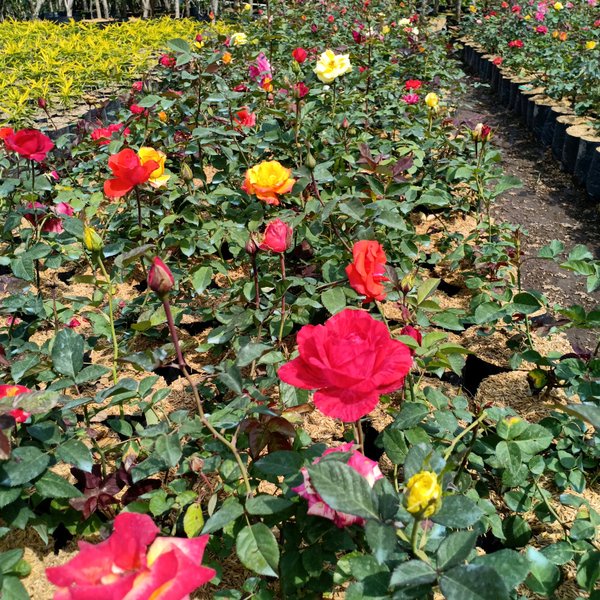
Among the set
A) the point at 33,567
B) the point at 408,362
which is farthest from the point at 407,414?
the point at 33,567

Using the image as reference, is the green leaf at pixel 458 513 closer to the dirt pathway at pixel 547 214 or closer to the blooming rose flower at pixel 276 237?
the blooming rose flower at pixel 276 237

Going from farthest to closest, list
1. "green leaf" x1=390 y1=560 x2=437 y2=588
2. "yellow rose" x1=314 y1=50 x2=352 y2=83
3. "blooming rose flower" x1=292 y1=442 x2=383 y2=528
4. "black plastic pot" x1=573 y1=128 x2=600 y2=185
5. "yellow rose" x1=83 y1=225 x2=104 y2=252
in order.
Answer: "black plastic pot" x1=573 y1=128 x2=600 y2=185
"yellow rose" x1=314 y1=50 x2=352 y2=83
"yellow rose" x1=83 y1=225 x2=104 y2=252
"blooming rose flower" x1=292 y1=442 x2=383 y2=528
"green leaf" x1=390 y1=560 x2=437 y2=588

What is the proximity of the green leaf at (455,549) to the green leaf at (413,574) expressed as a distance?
15 millimetres

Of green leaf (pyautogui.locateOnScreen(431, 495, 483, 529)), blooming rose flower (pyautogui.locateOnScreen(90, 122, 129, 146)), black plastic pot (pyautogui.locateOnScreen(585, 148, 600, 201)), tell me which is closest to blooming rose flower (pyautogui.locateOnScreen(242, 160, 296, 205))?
green leaf (pyautogui.locateOnScreen(431, 495, 483, 529))

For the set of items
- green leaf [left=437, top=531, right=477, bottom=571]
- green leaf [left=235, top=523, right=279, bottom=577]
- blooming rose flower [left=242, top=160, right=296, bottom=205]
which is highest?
blooming rose flower [left=242, top=160, right=296, bottom=205]

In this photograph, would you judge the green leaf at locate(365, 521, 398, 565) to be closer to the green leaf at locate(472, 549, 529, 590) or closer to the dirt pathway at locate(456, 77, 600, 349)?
the green leaf at locate(472, 549, 529, 590)

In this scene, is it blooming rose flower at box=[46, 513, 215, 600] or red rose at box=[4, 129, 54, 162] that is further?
red rose at box=[4, 129, 54, 162]

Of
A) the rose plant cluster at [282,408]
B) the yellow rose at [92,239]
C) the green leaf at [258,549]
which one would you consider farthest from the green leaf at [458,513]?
the yellow rose at [92,239]

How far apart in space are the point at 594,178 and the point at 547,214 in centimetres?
35

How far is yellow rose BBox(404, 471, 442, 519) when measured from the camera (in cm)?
54

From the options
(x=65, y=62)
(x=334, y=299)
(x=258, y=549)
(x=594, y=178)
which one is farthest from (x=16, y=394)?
(x=65, y=62)

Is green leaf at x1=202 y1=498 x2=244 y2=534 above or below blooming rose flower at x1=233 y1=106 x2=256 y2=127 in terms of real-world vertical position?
below

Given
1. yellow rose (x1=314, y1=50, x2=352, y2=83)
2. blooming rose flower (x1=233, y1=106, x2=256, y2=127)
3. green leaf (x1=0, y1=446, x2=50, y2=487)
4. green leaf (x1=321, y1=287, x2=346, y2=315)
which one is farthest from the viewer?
blooming rose flower (x1=233, y1=106, x2=256, y2=127)

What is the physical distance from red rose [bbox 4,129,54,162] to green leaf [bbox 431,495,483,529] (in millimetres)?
1309
